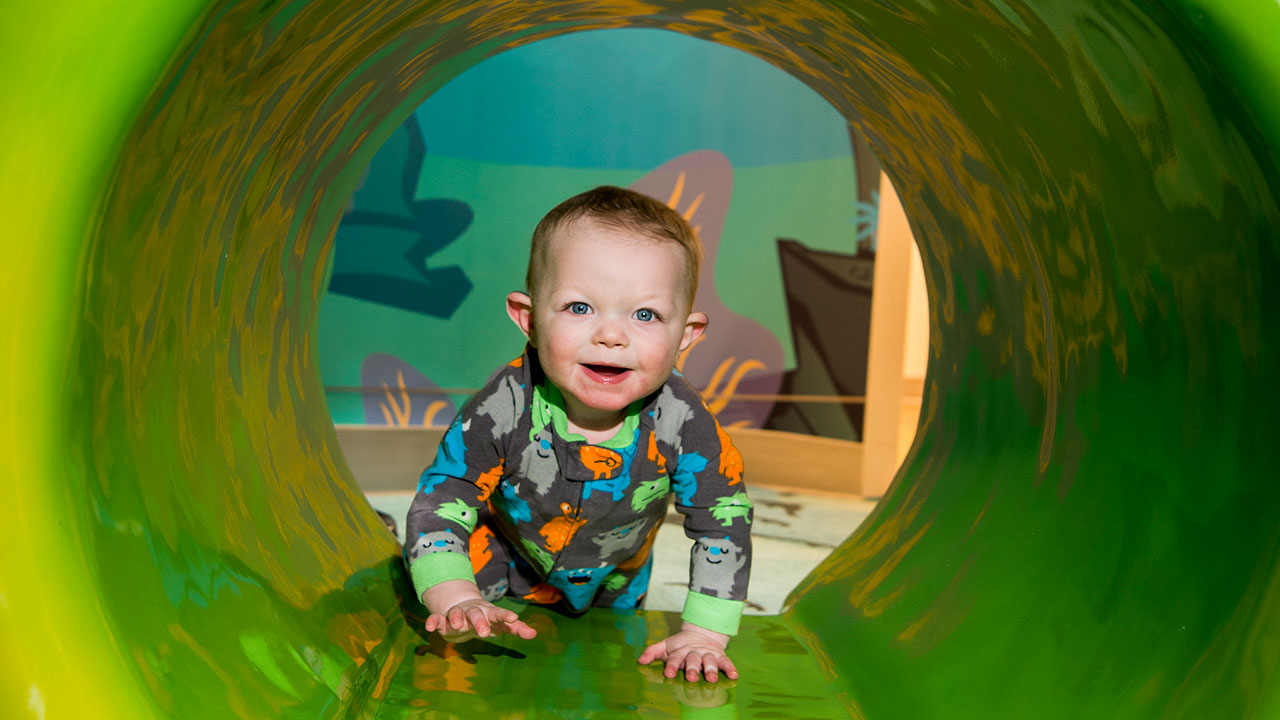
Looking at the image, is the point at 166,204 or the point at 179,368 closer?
the point at 166,204

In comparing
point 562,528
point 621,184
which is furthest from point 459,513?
point 621,184

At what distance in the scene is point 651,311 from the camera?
134 cm

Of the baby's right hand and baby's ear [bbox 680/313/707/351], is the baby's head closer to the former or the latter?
baby's ear [bbox 680/313/707/351]

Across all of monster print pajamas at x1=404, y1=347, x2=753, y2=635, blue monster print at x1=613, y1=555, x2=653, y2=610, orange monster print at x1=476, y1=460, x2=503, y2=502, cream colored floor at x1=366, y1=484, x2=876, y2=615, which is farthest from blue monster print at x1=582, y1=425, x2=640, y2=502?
cream colored floor at x1=366, y1=484, x2=876, y2=615

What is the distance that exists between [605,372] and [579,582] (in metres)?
0.44

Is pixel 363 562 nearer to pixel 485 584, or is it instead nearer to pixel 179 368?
pixel 485 584

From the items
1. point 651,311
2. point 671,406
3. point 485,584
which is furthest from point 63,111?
point 485,584

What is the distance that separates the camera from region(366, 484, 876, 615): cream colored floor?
8.60 ft

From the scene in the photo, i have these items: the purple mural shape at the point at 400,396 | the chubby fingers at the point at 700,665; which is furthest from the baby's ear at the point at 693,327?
the purple mural shape at the point at 400,396

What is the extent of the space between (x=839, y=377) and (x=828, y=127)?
1163mm

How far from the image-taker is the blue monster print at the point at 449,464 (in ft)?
4.82

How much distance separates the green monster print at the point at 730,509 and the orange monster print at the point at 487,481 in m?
0.33

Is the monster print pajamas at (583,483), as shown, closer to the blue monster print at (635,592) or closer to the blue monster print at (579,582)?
the blue monster print at (579,582)

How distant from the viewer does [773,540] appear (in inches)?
132
